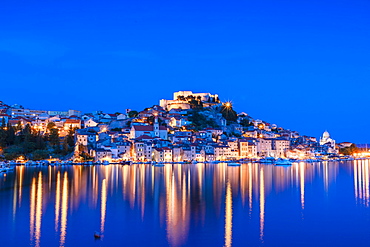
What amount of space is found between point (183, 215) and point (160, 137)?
38546 millimetres

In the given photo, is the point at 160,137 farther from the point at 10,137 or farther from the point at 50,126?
the point at 10,137

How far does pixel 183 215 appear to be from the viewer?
12.8 metres

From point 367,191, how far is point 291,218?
8.95 metres

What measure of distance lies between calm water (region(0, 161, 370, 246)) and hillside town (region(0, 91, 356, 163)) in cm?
2558

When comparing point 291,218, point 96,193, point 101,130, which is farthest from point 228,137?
point 291,218

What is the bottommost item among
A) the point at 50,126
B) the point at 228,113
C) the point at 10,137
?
the point at 10,137

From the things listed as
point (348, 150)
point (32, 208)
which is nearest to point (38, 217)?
point (32, 208)

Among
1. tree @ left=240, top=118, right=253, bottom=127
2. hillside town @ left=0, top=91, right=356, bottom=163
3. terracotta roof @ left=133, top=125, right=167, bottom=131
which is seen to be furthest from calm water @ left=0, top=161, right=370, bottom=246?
tree @ left=240, top=118, right=253, bottom=127

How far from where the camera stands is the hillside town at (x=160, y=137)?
45875 mm

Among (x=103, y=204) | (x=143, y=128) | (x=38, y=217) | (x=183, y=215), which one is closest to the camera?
(x=38, y=217)

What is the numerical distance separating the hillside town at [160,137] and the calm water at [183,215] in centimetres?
2558

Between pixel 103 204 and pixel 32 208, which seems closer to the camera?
pixel 32 208

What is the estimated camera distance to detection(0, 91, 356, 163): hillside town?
45875 mm

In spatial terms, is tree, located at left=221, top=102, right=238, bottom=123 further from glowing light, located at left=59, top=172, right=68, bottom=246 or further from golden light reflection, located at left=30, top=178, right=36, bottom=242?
glowing light, located at left=59, top=172, right=68, bottom=246
